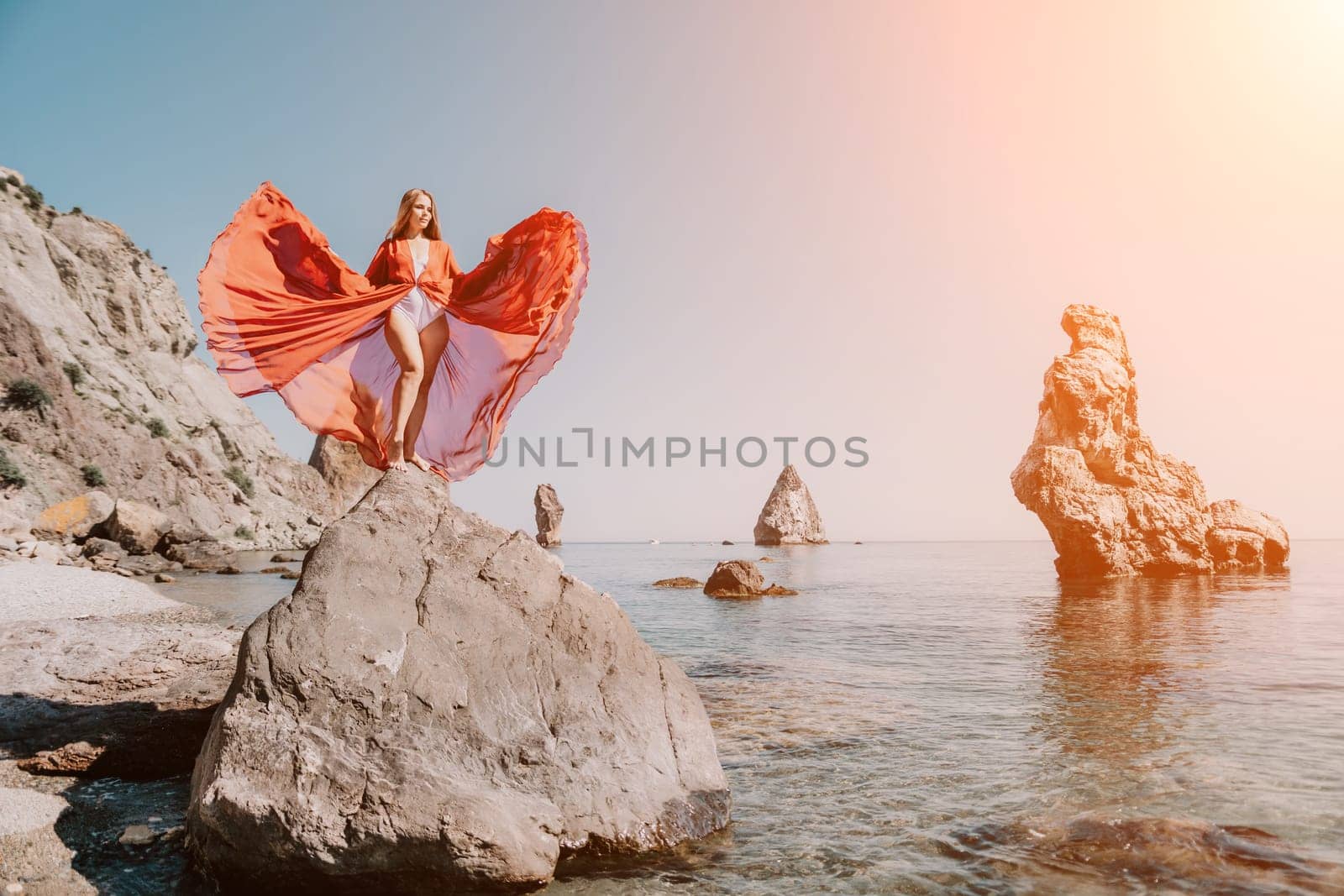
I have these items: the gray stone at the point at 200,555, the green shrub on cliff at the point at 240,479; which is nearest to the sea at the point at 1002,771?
the gray stone at the point at 200,555

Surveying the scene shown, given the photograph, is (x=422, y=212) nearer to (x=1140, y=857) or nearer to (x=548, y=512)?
(x=1140, y=857)

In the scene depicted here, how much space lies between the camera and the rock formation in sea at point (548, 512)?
306ft

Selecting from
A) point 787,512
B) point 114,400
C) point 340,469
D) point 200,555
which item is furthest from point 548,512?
point 200,555

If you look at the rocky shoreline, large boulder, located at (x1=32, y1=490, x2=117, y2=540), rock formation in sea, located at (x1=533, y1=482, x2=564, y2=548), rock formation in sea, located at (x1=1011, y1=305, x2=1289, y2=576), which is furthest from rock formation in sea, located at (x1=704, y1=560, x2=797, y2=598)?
rock formation in sea, located at (x1=533, y1=482, x2=564, y2=548)

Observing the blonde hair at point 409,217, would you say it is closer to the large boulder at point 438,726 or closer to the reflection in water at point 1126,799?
the large boulder at point 438,726

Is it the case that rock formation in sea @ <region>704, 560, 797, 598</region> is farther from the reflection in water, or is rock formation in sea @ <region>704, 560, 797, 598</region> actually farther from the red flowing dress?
the red flowing dress

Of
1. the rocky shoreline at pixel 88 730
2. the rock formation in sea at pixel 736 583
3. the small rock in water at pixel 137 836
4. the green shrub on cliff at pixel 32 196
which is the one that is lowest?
the rock formation in sea at pixel 736 583

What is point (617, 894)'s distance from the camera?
15.9 feet

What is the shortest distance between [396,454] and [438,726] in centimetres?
266

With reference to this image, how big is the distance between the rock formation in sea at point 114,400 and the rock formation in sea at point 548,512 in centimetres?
2909

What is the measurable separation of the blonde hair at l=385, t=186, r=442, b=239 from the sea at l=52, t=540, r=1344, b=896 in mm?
5005

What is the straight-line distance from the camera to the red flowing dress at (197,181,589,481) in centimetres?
678

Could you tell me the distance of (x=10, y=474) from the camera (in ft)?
116

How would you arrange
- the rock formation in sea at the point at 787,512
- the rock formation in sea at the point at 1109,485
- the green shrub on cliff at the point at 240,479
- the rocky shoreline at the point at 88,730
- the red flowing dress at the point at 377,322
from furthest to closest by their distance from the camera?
the rock formation in sea at the point at 787,512 < the green shrub on cliff at the point at 240,479 < the rock formation in sea at the point at 1109,485 < the red flowing dress at the point at 377,322 < the rocky shoreline at the point at 88,730
